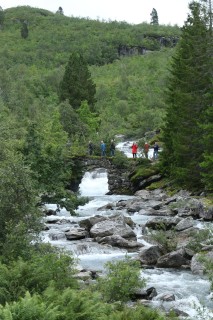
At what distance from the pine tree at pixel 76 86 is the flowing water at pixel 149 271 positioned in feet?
96.9

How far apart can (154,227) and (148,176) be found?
15722 mm

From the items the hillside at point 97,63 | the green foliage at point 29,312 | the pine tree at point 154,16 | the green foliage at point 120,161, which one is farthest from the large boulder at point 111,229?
the pine tree at point 154,16

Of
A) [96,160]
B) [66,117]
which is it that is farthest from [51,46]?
[96,160]

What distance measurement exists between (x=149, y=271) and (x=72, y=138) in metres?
34.6

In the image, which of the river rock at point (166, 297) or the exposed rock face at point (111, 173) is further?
the exposed rock face at point (111, 173)

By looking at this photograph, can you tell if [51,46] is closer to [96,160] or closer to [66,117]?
[66,117]

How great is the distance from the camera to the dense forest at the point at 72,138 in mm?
13164

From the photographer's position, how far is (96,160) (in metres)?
47.5

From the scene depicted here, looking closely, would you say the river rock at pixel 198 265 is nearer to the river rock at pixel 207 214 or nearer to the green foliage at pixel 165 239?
the green foliage at pixel 165 239

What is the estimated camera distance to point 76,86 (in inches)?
2625

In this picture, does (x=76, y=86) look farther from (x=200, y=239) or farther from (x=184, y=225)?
(x=200, y=239)

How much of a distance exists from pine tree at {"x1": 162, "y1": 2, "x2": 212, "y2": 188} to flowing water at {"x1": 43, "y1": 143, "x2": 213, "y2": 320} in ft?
19.7

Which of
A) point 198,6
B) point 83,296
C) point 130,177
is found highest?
point 198,6

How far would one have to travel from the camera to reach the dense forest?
13.2m
